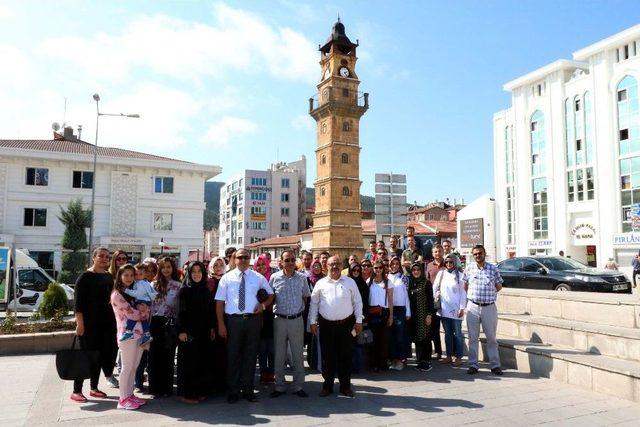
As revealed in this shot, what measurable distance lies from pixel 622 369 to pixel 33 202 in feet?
Result: 114

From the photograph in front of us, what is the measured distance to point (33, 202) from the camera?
31531 millimetres

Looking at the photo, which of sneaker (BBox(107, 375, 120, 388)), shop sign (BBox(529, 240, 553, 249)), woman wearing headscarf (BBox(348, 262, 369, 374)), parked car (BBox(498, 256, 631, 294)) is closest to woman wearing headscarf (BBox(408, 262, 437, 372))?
woman wearing headscarf (BBox(348, 262, 369, 374))

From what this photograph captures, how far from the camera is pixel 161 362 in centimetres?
618

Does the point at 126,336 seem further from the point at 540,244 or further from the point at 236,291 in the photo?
the point at 540,244

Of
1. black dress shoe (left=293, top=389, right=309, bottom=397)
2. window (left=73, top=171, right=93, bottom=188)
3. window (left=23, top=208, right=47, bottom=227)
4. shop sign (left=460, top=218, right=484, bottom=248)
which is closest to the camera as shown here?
black dress shoe (left=293, top=389, right=309, bottom=397)

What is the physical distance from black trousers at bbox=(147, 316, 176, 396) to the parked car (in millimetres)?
10354

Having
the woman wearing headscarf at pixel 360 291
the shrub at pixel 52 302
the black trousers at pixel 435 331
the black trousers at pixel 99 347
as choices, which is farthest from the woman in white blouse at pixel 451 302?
the shrub at pixel 52 302

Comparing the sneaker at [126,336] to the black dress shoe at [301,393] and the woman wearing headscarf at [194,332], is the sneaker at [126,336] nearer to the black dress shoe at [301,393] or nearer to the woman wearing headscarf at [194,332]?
the woman wearing headscarf at [194,332]

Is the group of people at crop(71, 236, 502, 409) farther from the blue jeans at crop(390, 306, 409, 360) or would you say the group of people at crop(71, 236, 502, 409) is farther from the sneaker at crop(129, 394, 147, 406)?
the blue jeans at crop(390, 306, 409, 360)

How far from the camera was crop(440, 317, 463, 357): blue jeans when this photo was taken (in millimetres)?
7789

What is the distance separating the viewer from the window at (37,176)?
3166cm

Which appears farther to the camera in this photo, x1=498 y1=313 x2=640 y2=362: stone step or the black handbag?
x1=498 y1=313 x2=640 y2=362: stone step

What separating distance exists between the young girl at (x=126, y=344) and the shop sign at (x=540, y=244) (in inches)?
1630

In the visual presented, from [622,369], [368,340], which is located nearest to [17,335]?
[368,340]
